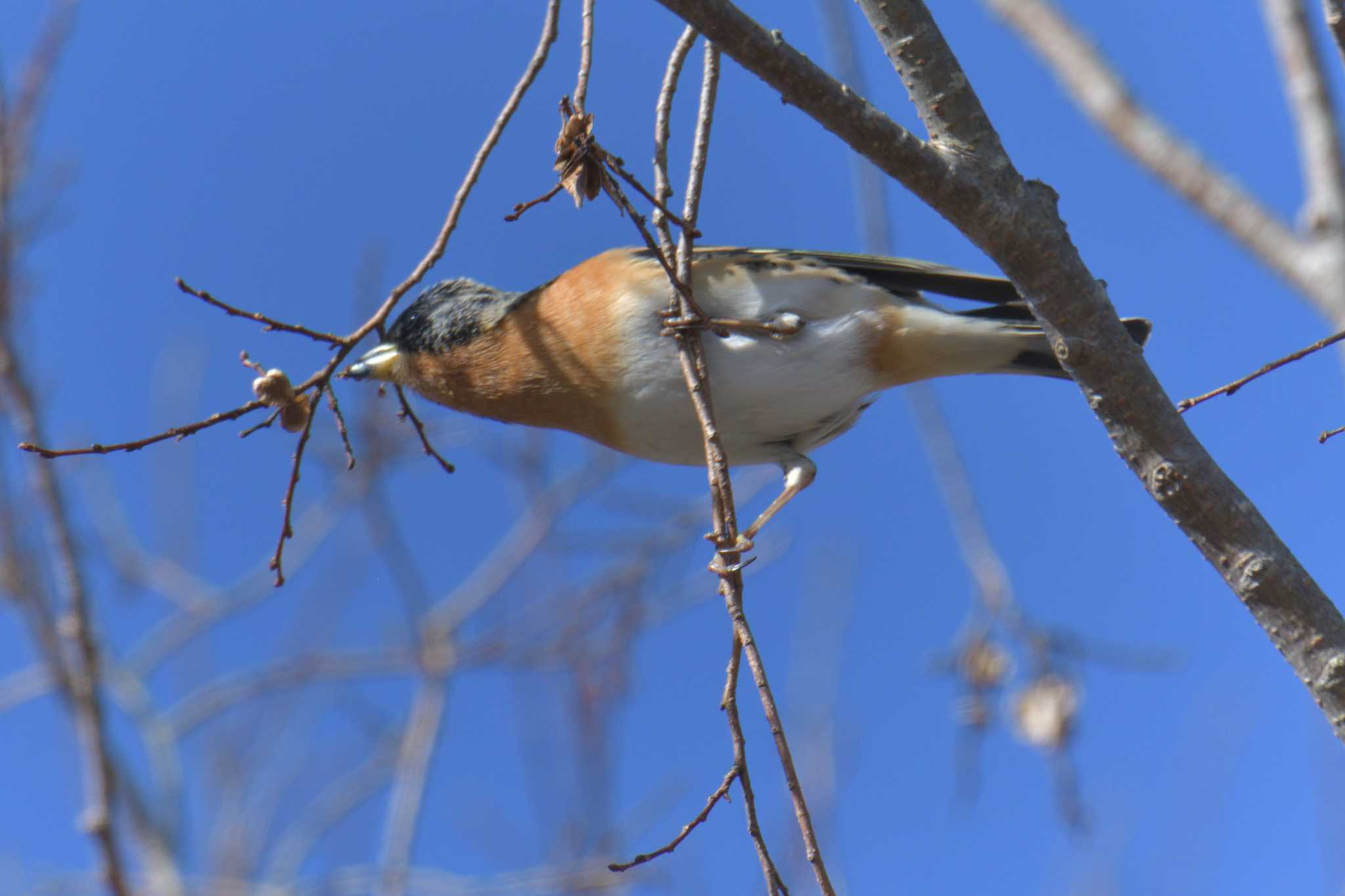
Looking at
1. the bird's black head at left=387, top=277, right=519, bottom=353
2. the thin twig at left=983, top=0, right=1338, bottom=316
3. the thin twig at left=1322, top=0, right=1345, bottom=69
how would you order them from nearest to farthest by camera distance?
the thin twig at left=1322, top=0, right=1345, bottom=69, the thin twig at left=983, top=0, right=1338, bottom=316, the bird's black head at left=387, top=277, right=519, bottom=353

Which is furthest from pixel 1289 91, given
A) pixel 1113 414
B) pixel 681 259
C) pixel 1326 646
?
pixel 681 259

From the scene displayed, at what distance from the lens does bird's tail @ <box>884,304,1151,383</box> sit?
3.17 meters

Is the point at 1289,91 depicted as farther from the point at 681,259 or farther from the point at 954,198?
the point at 681,259

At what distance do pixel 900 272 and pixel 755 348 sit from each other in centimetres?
51

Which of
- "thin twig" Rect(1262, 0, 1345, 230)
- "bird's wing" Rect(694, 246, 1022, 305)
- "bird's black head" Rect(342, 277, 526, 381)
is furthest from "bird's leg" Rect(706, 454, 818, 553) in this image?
"thin twig" Rect(1262, 0, 1345, 230)

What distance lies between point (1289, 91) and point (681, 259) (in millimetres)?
1258

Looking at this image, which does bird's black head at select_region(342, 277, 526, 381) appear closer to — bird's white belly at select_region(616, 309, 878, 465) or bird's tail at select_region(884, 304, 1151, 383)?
bird's white belly at select_region(616, 309, 878, 465)

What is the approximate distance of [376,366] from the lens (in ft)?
12.1

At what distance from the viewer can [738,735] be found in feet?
6.22

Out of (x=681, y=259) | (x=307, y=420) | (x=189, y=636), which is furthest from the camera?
(x=189, y=636)

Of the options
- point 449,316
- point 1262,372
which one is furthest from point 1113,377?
point 449,316

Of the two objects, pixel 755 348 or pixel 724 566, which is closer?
pixel 724 566

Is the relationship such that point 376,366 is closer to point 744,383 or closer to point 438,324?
point 438,324

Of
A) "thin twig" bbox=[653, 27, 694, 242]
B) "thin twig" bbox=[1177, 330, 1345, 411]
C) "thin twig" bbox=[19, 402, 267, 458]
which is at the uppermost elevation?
"thin twig" bbox=[653, 27, 694, 242]
